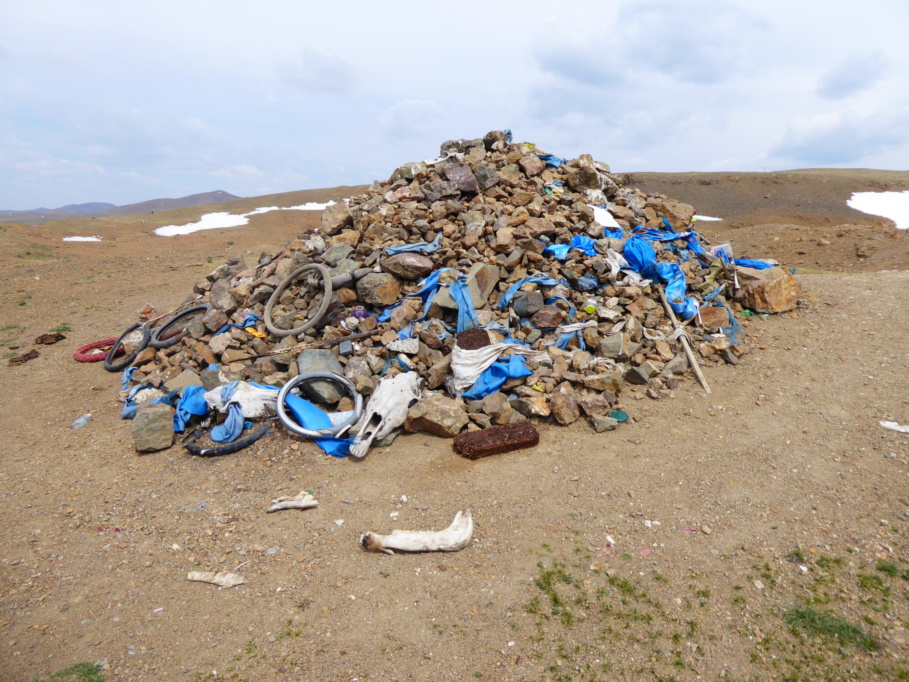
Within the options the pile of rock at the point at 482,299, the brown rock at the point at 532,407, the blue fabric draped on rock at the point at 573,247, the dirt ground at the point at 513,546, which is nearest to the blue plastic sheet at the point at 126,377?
the pile of rock at the point at 482,299

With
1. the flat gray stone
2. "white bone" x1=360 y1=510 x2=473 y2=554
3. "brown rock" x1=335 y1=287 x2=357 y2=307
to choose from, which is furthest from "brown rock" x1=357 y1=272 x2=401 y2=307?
"white bone" x1=360 y1=510 x2=473 y2=554

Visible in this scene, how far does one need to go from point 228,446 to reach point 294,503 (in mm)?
1582

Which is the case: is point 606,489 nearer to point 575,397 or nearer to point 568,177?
point 575,397

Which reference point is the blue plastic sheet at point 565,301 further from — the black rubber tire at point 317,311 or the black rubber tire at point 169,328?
the black rubber tire at point 169,328

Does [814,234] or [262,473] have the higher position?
[814,234]

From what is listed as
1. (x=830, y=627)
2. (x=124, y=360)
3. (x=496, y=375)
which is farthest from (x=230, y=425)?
(x=830, y=627)

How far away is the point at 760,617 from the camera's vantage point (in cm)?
341

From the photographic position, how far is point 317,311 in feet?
23.9

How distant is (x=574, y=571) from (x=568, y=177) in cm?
801

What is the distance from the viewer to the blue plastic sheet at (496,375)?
624 cm

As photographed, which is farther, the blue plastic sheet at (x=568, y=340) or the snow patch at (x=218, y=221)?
the snow patch at (x=218, y=221)

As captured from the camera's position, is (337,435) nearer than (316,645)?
No

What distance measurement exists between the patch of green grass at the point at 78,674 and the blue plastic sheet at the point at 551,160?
10149 millimetres

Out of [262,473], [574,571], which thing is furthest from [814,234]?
[262,473]
